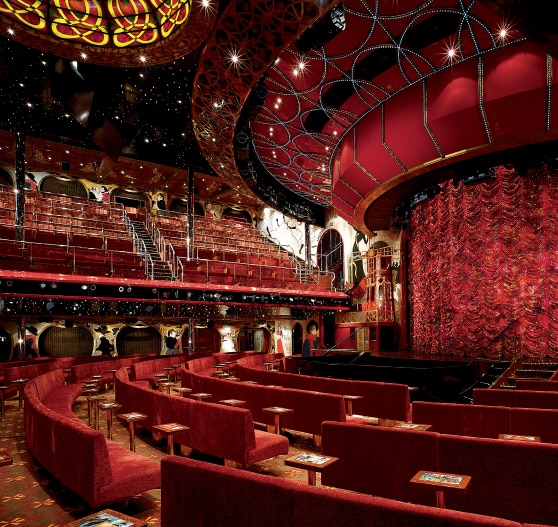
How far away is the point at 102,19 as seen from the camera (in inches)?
348

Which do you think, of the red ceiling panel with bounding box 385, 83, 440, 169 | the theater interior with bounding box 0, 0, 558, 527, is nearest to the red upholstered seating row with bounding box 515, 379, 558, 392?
the theater interior with bounding box 0, 0, 558, 527

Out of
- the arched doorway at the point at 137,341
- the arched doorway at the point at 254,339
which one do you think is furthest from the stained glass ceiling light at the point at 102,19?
the arched doorway at the point at 254,339

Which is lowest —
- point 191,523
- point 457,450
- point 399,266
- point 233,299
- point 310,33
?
point 191,523

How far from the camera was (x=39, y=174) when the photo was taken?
17203 mm

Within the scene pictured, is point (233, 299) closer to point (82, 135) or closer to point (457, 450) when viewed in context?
point (82, 135)

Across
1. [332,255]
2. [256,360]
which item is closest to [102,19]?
[256,360]

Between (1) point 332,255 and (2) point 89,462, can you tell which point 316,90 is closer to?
(2) point 89,462

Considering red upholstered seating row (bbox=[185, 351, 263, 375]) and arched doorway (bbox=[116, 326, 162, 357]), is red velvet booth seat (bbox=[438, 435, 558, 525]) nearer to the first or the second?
red upholstered seating row (bbox=[185, 351, 263, 375])

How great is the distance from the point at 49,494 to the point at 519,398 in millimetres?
4079

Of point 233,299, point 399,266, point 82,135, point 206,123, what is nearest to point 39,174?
point 82,135

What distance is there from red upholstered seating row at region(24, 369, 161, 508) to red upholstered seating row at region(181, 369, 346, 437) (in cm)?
181

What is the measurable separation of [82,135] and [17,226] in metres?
4.64

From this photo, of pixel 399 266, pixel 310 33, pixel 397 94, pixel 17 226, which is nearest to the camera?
pixel 310 33

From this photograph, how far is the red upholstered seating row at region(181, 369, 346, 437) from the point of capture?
436 cm
